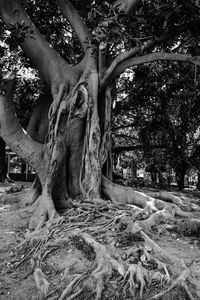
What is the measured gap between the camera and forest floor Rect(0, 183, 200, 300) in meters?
3.49

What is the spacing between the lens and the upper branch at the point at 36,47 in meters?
6.91

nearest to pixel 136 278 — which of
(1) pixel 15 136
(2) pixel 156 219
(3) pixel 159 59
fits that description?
(2) pixel 156 219

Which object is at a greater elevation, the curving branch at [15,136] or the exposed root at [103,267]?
the curving branch at [15,136]

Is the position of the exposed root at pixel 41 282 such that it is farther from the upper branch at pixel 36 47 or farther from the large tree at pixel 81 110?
the upper branch at pixel 36 47

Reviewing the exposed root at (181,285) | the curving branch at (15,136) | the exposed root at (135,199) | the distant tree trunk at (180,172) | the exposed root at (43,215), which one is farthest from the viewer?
the distant tree trunk at (180,172)

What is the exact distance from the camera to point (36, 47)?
6910 millimetres

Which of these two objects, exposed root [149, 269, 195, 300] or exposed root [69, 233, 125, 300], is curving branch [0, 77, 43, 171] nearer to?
exposed root [69, 233, 125, 300]

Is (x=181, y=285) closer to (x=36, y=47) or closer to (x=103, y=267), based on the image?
(x=103, y=267)

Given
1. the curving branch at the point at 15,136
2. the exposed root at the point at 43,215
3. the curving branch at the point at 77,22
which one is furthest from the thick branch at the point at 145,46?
the exposed root at the point at 43,215

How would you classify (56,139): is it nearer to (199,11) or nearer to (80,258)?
(80,258)

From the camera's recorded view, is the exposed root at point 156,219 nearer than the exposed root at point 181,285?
No

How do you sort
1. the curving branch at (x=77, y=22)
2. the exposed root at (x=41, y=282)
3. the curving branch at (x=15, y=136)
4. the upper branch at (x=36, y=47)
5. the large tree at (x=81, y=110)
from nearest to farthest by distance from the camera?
the exposed root at (x=41, y=282), the large tree at (x=81, y=110), the curving branch at (x=15, y=136), the upper branch at (x=36, y=47), the curving branch at (x=77, y=22)

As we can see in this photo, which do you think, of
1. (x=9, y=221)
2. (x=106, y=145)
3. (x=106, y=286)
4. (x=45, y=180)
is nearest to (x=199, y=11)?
(x=106, y=145)

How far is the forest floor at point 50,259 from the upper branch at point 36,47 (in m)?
3.22
